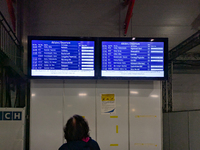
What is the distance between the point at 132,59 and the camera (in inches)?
139

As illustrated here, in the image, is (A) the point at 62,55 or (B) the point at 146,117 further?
(B) the point at 146,117

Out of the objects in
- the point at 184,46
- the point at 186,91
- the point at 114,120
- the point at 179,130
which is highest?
the point at 184,46

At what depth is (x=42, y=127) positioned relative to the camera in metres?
3.69

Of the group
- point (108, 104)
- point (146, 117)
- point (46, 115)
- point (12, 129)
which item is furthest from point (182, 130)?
point (12, 129)

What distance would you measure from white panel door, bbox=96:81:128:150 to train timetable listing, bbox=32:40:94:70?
0.67 m

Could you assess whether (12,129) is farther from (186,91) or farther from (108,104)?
(186,91)

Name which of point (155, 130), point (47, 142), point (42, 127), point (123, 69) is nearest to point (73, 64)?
point (123, 69)

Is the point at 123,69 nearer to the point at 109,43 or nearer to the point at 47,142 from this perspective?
the point at 109,43

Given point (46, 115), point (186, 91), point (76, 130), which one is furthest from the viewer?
point (186, 91)

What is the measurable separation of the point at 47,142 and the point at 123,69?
2.28 metres

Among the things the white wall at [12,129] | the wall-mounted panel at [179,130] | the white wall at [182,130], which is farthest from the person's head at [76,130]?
the wall-mounted panel at [179,130]

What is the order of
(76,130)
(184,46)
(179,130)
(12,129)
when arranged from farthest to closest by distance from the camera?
1. (184,46)
2. (179,130)
3. (12,129)
4. (76,130)

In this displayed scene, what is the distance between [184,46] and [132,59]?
2.03m

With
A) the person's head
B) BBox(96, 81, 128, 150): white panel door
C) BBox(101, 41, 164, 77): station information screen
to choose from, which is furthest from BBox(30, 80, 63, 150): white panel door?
the person's head
